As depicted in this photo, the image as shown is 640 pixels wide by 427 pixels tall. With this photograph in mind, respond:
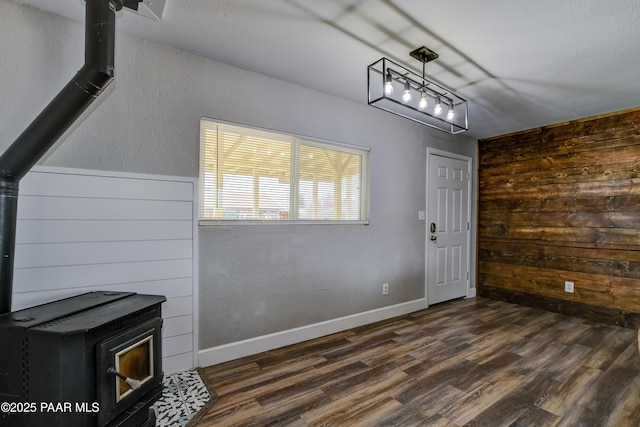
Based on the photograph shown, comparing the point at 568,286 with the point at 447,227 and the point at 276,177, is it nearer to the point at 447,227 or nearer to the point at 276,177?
the point at 447,227

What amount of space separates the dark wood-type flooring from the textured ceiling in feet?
7.59

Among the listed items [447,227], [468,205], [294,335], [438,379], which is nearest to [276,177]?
[294,335]

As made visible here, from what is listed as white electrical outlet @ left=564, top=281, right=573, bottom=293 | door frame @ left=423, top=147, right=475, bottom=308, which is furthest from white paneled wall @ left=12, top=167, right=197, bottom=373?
white electrical outlet @ left=564, top=281, right=573, bottom=293

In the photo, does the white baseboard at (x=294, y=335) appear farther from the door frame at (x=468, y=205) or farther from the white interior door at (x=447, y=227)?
the white interior door at (x=447, y=227)

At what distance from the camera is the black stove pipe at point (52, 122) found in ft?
4.45

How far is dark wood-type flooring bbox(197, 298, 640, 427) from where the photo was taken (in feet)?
5.57

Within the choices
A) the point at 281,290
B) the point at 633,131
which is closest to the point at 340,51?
the point at 281,290

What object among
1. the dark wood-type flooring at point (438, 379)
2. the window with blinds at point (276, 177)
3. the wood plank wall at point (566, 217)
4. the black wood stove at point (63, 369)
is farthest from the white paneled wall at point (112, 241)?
the wood plank wall at point (566, 217)

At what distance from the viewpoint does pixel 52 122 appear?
4.51 feet

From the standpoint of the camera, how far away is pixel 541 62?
2203 mm

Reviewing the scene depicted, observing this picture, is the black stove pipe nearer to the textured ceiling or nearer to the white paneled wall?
the white paneled wall

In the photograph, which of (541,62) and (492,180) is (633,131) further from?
(541,62)

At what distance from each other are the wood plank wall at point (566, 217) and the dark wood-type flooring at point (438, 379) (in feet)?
1.91

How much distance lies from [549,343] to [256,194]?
3.01m
